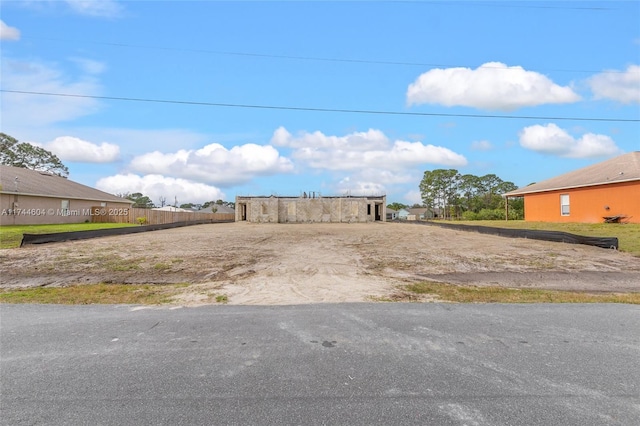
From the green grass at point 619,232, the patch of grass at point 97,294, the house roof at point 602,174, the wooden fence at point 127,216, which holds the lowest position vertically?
the patch of grass at point 97,294

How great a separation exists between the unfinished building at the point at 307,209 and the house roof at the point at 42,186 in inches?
636

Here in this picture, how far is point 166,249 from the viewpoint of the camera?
565 inches

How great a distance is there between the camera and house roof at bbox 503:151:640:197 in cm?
2109

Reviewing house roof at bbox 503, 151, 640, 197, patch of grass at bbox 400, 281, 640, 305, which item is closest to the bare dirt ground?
patch of grass at bbox 400, 281, 640, 305

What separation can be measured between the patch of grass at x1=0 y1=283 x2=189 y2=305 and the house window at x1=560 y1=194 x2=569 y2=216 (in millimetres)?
26231

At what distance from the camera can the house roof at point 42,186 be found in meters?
27.8

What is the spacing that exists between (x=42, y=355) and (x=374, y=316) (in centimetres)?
419

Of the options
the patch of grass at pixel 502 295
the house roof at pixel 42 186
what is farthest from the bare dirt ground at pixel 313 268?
the house roof at pixel 42 186

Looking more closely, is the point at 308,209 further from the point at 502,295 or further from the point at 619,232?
the point at 502,295

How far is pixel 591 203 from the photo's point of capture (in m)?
22.5

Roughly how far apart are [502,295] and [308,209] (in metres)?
39.4

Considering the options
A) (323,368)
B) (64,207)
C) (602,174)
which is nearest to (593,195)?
(602,174)

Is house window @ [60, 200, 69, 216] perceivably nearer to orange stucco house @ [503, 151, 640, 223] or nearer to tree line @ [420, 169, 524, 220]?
orange stucco house @ [503, 151, 640, 223]

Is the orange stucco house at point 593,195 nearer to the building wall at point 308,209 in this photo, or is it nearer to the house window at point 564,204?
the house window at point 564,204
